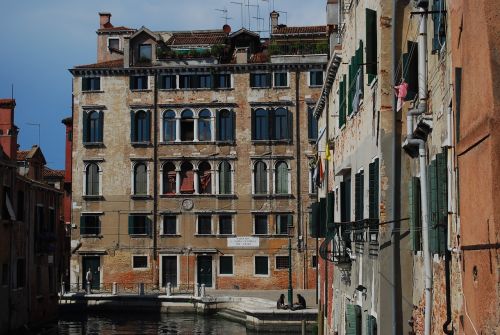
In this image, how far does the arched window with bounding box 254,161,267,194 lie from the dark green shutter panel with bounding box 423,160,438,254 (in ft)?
117

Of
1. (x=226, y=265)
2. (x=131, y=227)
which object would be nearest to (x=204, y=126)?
(x=131, y=227)

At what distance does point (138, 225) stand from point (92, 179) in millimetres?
3518

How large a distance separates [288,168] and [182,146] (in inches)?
224

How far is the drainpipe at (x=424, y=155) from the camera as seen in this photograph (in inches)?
374

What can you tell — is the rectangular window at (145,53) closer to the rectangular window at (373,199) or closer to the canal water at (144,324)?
the canal water at (144,324)

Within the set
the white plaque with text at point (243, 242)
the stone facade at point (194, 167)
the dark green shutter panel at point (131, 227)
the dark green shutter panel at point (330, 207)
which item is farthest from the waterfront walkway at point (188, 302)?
the dark green shutter panel at point (330, 207)

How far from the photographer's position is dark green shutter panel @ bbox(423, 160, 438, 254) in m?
9.11

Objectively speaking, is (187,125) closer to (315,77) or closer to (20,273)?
(315,77)

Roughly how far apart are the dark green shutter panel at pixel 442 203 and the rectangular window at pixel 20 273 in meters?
24.0

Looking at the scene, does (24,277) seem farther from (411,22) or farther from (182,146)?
(411,22)

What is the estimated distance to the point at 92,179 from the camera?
4597 cm

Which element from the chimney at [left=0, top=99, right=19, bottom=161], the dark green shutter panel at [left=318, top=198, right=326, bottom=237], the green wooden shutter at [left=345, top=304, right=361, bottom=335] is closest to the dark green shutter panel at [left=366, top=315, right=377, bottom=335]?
the green wooden shutter at [left=345, top=304, right=361, bottom=335]

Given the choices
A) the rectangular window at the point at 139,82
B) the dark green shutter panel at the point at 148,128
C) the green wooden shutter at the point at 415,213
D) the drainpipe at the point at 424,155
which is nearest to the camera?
the drainpipe at the point at 424,155

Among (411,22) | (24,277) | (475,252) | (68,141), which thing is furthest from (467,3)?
(68,141)
